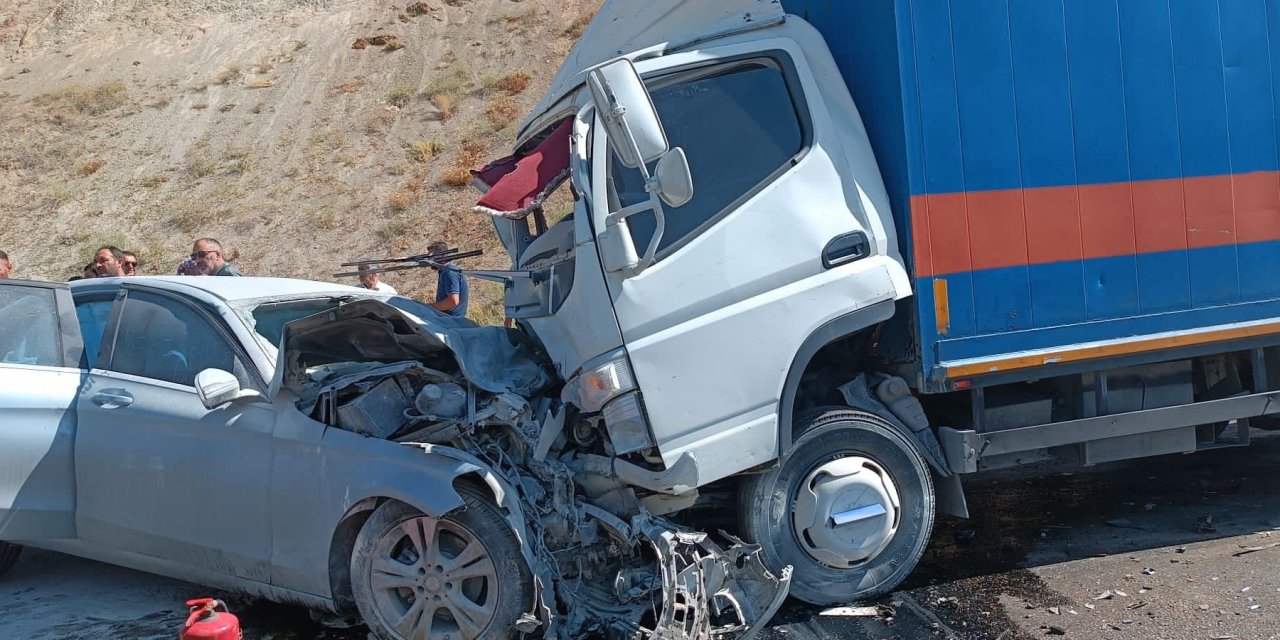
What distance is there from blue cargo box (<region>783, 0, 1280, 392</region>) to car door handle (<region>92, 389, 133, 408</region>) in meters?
3.84

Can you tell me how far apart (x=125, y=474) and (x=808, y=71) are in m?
3.84

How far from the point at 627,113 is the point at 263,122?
22.0 meters

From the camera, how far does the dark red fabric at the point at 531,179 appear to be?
487 cm

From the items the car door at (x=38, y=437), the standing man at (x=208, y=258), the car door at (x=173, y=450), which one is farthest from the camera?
the standing man at (x=208, y=258)

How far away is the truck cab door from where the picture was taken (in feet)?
15.1

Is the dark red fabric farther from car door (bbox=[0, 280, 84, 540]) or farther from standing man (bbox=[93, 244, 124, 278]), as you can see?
standing man (bbox=[93, 244, 124, 278])

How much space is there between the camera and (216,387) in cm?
467

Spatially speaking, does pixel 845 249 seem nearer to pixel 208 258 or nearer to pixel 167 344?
pixel 167 344

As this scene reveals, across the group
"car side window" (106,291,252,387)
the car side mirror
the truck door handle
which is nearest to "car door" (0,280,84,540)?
"car side window" (106,291,252,387)

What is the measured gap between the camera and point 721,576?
4547mm

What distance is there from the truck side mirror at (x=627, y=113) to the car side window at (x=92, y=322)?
2928 mm

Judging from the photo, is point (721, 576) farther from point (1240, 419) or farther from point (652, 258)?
point (1240, 419)

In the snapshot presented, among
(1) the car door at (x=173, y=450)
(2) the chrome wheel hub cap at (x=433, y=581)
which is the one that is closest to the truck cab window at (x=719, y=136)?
(2) the chrome wheel hub cap at (x=433, y=581)

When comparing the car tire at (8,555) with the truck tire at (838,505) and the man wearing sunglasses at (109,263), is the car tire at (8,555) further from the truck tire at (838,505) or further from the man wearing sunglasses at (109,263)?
the truck tire at (838,505)
